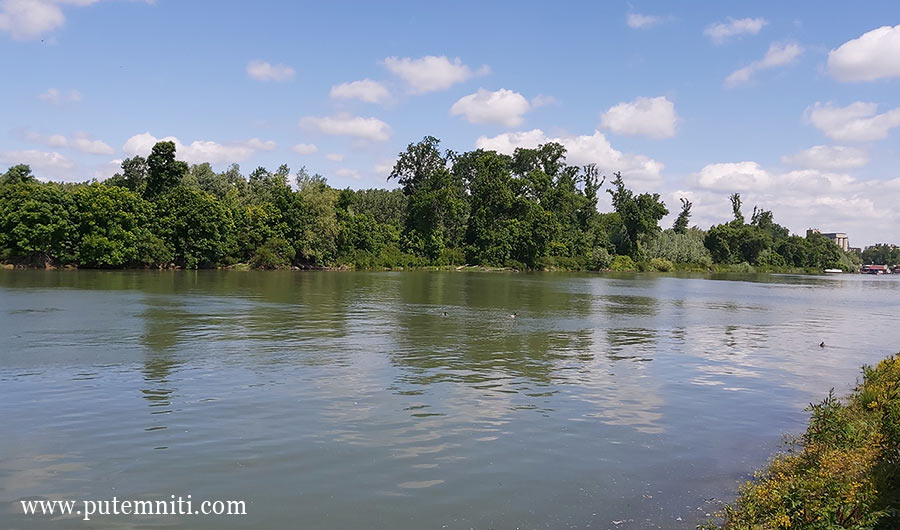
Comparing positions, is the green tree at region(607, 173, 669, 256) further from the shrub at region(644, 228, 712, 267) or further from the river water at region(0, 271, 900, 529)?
the river water at region(0, 271, 900, 529)

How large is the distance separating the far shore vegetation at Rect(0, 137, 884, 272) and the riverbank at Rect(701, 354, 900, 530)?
314 ft

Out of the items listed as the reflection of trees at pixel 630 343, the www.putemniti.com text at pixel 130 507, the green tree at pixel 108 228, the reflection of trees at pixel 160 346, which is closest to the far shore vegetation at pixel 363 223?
the green tree at pixel 108 228

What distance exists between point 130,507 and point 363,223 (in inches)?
4667

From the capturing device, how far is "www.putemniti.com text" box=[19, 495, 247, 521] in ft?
33.4

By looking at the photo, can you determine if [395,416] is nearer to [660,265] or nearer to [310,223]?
[310,223]

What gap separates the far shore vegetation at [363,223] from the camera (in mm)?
91500

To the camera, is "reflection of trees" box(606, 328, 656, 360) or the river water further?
"reflection of trees" box(606, 328, 656, 360)

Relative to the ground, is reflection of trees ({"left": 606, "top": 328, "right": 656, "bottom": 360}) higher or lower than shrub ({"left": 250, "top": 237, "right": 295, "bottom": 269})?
lower

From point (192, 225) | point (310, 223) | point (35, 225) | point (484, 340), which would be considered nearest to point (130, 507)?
point (484, 340)

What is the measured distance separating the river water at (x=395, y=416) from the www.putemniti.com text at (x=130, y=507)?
18 centimetres

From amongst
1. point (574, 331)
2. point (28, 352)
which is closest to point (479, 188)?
point (574, 331)

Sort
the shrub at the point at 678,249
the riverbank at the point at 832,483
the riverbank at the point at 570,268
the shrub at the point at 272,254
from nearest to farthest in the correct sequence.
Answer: the riverbank at the point at 832,483 < the riverbank at the point at 570,268 < the shrub at the point at 272,254 < the shrub at the point at 678,249

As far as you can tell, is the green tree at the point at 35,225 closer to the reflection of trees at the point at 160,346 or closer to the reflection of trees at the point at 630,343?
the reflection of trees at the point at 160,346

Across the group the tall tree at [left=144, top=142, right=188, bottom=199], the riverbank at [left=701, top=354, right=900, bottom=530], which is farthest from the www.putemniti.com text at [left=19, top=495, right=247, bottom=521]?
the tall tree at [left=144, top=142, right=188, bottom=199]
